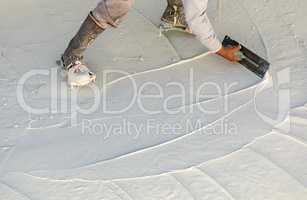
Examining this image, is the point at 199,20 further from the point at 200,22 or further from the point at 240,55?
the point at 240,55

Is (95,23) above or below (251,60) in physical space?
above

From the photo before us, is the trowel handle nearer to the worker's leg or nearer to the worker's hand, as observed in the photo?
the worker's hand

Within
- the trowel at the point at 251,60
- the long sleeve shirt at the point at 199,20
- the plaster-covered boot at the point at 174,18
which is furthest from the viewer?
the plaster-covered boot at the point at 174,18

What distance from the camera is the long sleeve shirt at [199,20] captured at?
2.26m

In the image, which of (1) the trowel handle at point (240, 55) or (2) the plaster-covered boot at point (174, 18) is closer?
(1) the trowel handle at point (240, 55)

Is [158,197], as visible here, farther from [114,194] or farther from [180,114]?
[180,114]

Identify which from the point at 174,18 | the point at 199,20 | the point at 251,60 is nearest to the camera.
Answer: the point at 199,20

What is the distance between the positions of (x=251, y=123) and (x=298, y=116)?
0.71ft

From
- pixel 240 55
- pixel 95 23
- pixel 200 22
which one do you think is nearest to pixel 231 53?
pixel 240 55

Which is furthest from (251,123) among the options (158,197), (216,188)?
(158,197)

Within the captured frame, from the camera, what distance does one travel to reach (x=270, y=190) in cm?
205

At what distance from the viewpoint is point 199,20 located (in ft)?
7.61

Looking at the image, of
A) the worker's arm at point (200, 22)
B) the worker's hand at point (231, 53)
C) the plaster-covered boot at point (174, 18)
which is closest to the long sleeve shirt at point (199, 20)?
the worker's arm at point (200, 22)

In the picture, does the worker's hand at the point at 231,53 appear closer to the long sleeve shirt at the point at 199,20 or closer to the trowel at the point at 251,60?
the trowel at the point at 251,60
